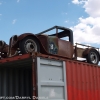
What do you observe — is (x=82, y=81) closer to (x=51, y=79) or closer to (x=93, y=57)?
(x=51, y=79)

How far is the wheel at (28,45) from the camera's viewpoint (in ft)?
22.9

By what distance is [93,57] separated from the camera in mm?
9758

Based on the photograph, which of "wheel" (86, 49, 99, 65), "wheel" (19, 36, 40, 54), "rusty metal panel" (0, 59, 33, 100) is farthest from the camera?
"wheel" (86, 49, 99, 65)

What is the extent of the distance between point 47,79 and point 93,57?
404cm

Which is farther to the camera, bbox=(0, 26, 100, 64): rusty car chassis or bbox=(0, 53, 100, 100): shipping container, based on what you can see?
bbox=(0, 26, 100, 64): rusty car chassis

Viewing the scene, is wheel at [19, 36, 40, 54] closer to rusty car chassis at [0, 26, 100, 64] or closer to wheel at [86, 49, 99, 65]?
rusty car chassis at [0, 26, 100, 64]

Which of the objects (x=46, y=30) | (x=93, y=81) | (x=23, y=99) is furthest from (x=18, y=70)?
(x=93, y=81)

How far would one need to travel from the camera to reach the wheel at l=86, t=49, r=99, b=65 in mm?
9461

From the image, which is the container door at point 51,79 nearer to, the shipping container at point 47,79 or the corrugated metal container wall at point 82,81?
the shipping container at point 47,79

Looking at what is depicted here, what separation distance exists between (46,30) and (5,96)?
3.00m

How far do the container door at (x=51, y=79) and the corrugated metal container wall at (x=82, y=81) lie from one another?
0.91 ft

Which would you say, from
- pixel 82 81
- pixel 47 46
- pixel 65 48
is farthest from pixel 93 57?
pixel 47 46

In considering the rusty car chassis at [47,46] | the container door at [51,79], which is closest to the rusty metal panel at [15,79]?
the rusty car chassis at [47,46]

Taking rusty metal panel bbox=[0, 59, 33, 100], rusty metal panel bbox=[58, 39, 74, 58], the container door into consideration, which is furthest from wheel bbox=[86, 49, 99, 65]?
the container door
